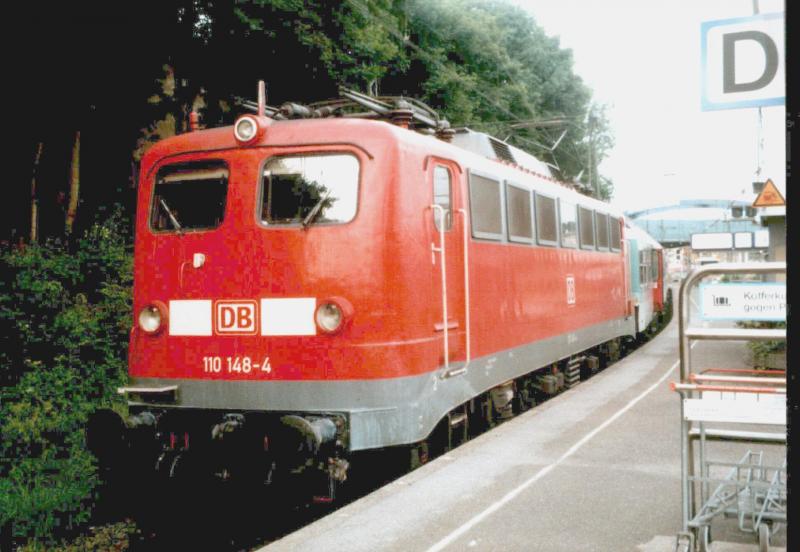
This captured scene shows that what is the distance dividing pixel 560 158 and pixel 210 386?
3157 cm

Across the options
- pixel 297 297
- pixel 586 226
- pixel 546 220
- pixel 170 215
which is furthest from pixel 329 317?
pixel 586 226

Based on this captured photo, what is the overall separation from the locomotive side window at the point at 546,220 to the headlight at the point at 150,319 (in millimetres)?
4690

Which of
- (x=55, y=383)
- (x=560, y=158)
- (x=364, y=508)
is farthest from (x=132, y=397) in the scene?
(x=560, y=158)

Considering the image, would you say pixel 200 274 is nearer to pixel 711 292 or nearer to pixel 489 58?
pixel 711 292

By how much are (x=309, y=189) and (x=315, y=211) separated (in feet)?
0.75

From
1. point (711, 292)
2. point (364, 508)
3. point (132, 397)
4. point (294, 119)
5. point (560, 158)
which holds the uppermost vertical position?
point (560, 158)

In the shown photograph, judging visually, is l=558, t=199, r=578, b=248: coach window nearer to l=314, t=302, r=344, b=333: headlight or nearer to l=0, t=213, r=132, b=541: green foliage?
l=314, t=302, r=344, b=333: headlight

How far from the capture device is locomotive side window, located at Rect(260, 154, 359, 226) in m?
6.59

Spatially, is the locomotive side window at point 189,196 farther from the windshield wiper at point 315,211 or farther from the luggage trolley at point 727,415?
the luggage trolley at point 727,415

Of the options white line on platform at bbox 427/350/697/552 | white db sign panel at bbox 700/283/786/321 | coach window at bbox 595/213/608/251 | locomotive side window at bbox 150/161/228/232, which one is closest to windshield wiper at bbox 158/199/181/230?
locomotive side window at bbox 150/161/228/232

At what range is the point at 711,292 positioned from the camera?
4316 mm

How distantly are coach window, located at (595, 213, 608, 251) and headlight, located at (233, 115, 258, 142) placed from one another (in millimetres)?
8003

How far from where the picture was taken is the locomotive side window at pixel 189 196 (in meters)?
6.95

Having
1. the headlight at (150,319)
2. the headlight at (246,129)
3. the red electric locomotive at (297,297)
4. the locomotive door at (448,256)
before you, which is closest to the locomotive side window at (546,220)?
the red electric locomotive at (297,297)
